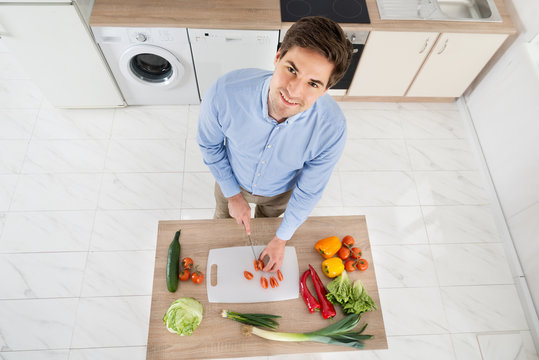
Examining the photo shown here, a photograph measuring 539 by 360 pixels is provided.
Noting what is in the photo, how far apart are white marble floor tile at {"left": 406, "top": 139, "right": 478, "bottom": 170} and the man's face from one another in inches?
89.6

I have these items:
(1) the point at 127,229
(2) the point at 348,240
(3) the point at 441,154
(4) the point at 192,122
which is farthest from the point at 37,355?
(3) the point at 441,154

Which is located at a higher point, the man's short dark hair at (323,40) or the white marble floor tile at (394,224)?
the white marble floor tile at (394,224)

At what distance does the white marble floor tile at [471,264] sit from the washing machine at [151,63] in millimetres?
2361

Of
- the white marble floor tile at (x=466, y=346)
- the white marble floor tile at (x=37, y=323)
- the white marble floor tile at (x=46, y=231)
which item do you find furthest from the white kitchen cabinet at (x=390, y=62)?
the white marble floor tile at (x=37, y=323)

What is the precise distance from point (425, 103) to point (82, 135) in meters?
3.11

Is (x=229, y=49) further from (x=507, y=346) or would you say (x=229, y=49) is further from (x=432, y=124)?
(x=507, y=346)

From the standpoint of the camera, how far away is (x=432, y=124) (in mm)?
3225

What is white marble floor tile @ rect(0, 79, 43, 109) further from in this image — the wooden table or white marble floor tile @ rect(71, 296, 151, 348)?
the wooden table

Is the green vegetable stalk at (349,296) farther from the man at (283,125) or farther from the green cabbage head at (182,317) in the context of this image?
the green cabbage head at (182,317)

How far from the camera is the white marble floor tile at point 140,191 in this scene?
269cm

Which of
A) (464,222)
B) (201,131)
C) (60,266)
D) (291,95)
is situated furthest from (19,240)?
(464,222)

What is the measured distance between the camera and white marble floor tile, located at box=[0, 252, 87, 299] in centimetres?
236

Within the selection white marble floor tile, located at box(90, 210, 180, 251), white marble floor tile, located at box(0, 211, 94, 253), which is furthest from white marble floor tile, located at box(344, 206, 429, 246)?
white marble floor tile, located at box(0, 211, 94, 253)

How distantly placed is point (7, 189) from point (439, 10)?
356cm
